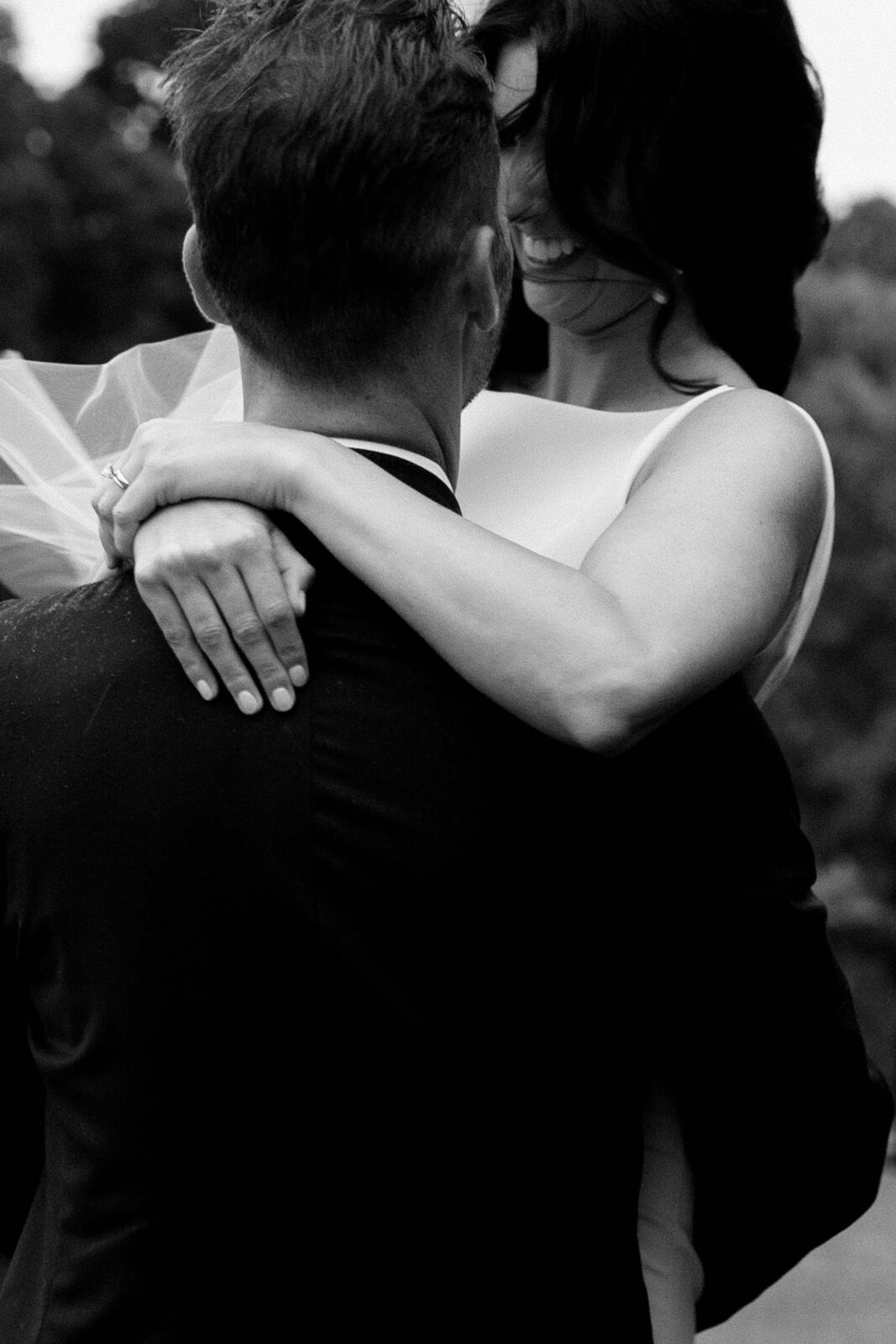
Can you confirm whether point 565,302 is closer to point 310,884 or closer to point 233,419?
point 233,419

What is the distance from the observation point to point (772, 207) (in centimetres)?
239

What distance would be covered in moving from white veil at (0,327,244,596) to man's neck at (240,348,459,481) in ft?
1.93

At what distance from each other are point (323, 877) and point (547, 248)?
118cm

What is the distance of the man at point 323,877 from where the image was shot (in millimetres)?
1431

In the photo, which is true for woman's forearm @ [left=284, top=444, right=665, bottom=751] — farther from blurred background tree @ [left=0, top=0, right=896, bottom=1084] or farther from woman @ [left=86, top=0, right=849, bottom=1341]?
blurred background tree @ [left=0, top=0, right=896, bottom=1084]

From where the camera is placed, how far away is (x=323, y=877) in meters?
1.43

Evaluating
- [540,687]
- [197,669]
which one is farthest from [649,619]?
[197,669]

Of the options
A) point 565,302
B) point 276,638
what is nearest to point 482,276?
point 276,638

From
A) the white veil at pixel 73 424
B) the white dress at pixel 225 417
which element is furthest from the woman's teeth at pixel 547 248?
the white veil at pixel 73 424

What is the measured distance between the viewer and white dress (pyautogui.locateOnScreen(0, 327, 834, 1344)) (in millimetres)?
2205

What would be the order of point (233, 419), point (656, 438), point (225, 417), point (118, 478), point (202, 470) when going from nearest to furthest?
point (202, 470)
point (118, 478)
point (656, 438)
point (233, 419)
point (225, 417)

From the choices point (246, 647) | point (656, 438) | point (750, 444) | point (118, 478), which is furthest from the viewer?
point (656, 438)

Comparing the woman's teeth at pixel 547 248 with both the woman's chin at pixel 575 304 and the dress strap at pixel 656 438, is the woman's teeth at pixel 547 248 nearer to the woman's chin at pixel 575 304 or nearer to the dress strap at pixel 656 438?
the woman's chin at pixel 575 304

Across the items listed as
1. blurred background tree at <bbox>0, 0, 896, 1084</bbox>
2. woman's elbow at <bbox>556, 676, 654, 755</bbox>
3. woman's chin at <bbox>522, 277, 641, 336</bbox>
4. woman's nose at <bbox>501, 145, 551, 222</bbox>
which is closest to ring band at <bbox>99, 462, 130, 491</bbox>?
woman's elbow at <bbox>556, 676, 654, 755</bbox>
